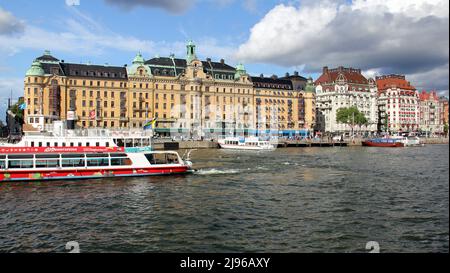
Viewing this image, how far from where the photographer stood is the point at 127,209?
98.4ft

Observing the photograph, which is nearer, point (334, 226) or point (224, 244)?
point (224, 244)

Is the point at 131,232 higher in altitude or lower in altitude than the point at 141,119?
lower

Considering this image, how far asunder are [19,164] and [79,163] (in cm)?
630

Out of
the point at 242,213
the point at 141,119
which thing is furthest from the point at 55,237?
the point at 141,119

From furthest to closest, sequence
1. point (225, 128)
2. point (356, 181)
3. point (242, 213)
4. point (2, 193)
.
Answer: point (225, 128)
point (356, 181)
point (2, 193)
point (242, 213)

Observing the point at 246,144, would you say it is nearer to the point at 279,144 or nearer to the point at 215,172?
the point at 279,144

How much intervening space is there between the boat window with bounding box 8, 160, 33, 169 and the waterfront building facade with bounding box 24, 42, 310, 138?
267ft

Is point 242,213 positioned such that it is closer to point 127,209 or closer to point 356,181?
point 127,209

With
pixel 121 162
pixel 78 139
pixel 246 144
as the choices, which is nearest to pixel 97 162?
pixel 121 162

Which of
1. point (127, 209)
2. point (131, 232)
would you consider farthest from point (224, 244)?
point (127, 209)

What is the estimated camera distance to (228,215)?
90.0 ft
